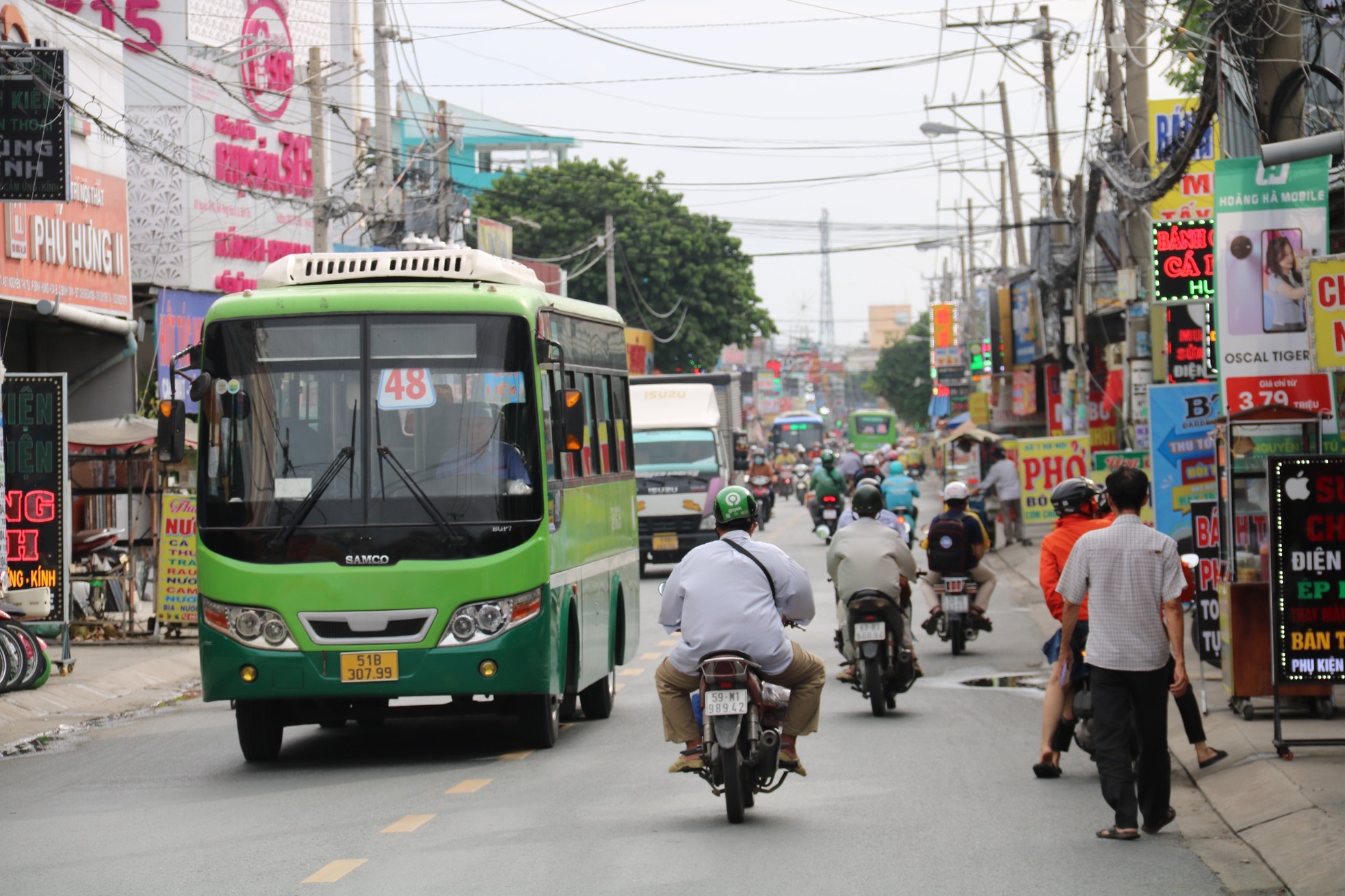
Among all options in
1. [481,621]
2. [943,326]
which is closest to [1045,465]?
[481,621]

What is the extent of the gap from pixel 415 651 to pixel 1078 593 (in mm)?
4268

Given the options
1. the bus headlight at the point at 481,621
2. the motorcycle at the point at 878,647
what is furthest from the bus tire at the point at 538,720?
the motorcycle at the point at 878,647

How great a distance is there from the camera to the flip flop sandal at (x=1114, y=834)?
841cm

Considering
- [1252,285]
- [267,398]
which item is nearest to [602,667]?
[267,398]

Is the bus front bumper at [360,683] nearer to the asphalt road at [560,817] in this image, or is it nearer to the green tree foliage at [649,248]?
the asphalt road at [560,817]

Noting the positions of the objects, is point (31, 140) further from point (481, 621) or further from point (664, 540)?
point (664, 540)

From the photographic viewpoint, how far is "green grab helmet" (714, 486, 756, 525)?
9.16 metres

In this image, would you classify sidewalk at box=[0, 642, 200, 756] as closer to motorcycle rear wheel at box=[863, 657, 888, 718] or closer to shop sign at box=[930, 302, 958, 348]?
motorcycle rear wheel at box=[863, 657, 888, 718]

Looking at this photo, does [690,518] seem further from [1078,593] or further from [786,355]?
[786,355]

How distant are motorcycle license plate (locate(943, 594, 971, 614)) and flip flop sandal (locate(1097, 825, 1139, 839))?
9340 mm

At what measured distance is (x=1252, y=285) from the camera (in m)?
13.2

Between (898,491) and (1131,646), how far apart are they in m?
19.4

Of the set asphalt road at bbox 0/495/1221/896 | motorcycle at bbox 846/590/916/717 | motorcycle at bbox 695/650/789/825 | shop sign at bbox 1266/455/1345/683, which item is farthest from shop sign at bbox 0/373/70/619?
shop sign at bbox 1266/455/1345/683

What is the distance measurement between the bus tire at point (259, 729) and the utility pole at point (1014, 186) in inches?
1154
